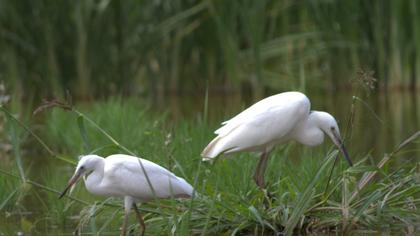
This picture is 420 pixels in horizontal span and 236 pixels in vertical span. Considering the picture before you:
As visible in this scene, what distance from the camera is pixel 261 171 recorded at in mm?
6402

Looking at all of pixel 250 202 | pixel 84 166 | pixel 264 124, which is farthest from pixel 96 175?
pixel 264 124

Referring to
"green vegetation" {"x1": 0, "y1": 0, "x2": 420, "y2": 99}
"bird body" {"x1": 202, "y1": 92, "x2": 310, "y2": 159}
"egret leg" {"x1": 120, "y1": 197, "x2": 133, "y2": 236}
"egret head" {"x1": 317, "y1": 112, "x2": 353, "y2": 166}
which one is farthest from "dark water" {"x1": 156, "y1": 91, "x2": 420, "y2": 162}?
"egret leg" {"x1": 120, "y1": 197, "x2": 133, "y2": 236}

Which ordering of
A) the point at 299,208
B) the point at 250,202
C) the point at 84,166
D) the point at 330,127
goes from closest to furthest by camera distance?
1. the point at 299,208
2. the point at 84,166
3. the point at 250,202
4. the point at 330,127

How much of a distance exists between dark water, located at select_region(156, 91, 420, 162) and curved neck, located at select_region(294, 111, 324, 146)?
1.91 meters

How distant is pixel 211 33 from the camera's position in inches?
700

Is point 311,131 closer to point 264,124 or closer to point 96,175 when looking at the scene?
point 264,124

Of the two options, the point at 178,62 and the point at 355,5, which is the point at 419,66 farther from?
the point at 178,62

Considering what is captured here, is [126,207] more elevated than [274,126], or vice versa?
[274,126]

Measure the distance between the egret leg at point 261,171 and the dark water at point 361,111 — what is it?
1726 mm

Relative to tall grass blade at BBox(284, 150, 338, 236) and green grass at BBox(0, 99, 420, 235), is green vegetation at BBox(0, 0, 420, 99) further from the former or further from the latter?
tall grass blade at BBox(284, 150, 338, 236)

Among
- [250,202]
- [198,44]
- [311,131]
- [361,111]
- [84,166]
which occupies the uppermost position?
[84,166]

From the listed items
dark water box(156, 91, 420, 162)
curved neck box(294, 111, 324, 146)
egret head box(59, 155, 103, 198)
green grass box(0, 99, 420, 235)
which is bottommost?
dark water box(156, 91, 420, 162)

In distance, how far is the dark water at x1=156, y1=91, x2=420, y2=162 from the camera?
34.9 ft

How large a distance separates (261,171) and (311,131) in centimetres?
38
